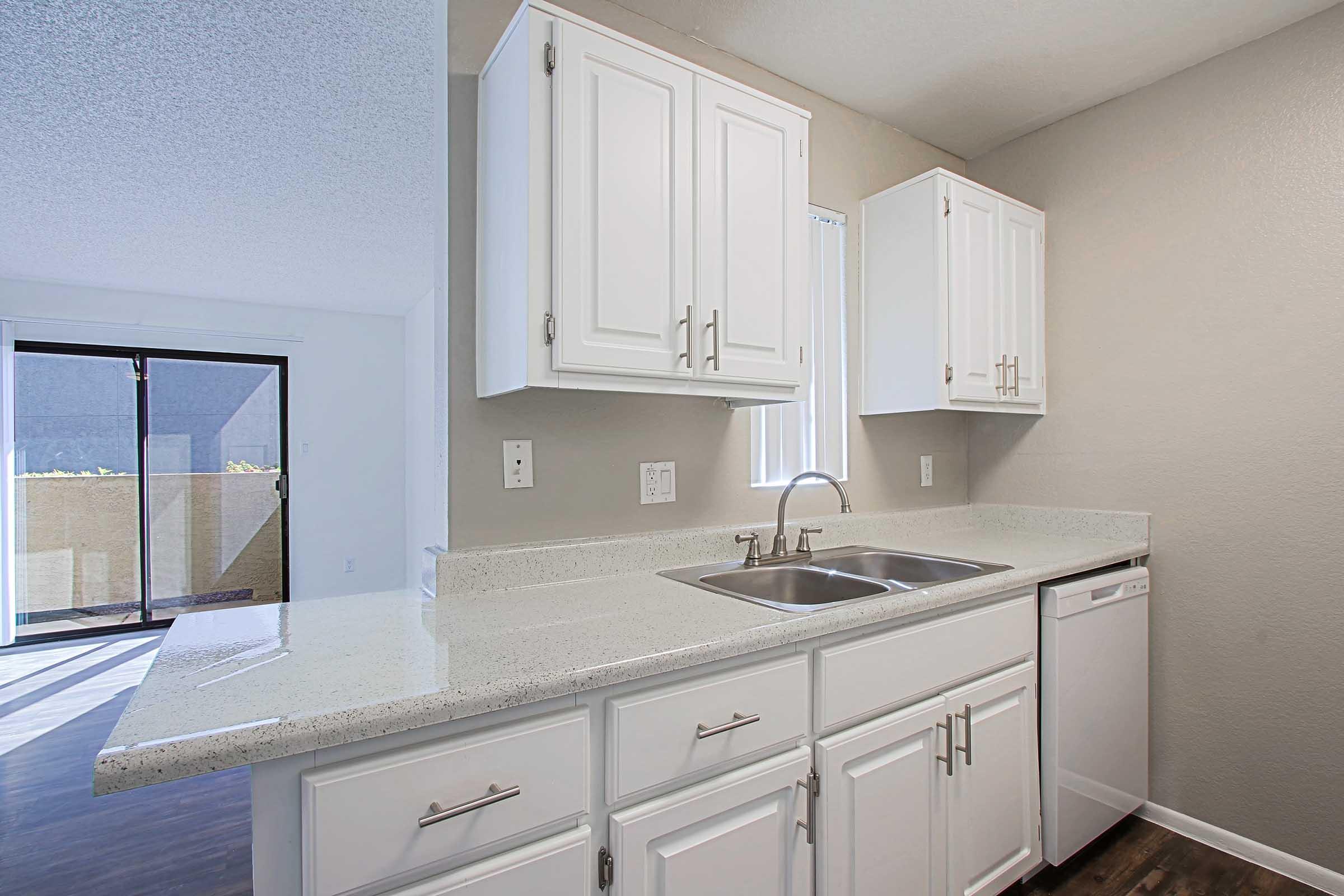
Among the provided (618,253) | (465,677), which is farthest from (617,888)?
(618,253)

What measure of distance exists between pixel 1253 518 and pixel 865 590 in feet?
4.00

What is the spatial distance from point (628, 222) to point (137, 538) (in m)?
5.26

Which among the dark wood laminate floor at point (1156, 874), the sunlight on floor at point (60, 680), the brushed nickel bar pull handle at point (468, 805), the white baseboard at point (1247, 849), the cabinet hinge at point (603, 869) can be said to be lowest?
the sunlight on floor at point (60, 680)

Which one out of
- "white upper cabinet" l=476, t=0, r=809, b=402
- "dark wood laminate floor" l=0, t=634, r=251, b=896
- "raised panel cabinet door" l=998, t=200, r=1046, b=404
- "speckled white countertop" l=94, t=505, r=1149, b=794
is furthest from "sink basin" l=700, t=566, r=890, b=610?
"dark wood laminate floor" l=0, t=634, r=251, b=896

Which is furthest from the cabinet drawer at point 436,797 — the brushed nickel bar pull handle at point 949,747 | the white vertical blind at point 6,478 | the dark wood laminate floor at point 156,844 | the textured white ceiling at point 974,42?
the white vertical blind at point 6,478

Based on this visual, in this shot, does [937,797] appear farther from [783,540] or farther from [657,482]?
[657,482]

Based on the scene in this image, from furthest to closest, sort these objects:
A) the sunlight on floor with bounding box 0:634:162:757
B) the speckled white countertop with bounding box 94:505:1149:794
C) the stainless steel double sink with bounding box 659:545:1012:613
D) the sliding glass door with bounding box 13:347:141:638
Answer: the sliding glass door with bounding box 13:347:141:638 → the sunlight on floor with bounding box 0:634:162:757 → the stainless steel double sink with bounding box 659:545:1012:613 → the speckled white countertop with bounding box 94:505:1149:794

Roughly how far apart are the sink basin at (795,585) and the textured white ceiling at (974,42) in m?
1.54

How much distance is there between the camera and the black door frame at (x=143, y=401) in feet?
14.9

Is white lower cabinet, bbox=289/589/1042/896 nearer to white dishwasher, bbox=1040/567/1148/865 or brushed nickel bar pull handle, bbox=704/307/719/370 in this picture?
white dishwasher, bbox=1040/567/1148/865

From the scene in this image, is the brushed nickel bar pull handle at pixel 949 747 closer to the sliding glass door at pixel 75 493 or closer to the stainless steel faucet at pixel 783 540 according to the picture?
the stainless steel faucet at pixel 783 540

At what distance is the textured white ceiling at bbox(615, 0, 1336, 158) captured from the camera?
1786 millimetres

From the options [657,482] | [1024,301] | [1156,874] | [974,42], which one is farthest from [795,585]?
[974,42]

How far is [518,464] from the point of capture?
1.61 meters
